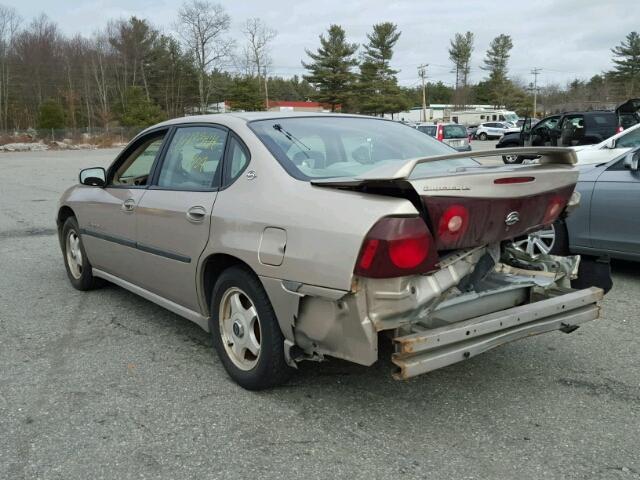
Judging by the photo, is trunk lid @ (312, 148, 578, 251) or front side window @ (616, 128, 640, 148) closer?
trunk lid @ (312, 148, 578, 251)

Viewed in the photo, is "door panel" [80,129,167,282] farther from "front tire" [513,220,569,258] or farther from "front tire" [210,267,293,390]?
"front tire" [513,220,569,258]

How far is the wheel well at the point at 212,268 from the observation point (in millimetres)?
3377

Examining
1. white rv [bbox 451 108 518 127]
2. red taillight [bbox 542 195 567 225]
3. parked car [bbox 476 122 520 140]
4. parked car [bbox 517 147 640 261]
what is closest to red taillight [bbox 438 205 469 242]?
red taillight [bbox 542 195 567 225]

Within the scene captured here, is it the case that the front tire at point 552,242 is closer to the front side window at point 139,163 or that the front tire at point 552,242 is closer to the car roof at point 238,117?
the car roof at point 238,117

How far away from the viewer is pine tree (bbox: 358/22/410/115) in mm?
72438

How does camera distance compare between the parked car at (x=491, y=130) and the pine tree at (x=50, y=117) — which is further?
the pine tree at (x=50, y=117)

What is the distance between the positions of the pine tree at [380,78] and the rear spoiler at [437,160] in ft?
231

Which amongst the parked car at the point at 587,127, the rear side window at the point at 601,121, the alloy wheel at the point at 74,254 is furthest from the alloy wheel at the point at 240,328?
the rear side window at the point at 601,121

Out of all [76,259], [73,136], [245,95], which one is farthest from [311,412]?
[245,95]

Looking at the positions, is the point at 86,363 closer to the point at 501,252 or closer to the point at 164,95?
the point at 501,252

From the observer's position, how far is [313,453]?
2709mm

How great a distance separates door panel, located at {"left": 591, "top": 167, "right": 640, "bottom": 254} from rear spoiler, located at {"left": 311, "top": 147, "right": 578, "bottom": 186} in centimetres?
228

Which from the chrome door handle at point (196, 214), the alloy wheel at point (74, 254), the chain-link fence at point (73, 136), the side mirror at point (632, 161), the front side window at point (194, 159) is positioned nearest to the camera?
the chrome door handle at point (196, 214)

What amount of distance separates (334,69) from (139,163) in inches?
2766
